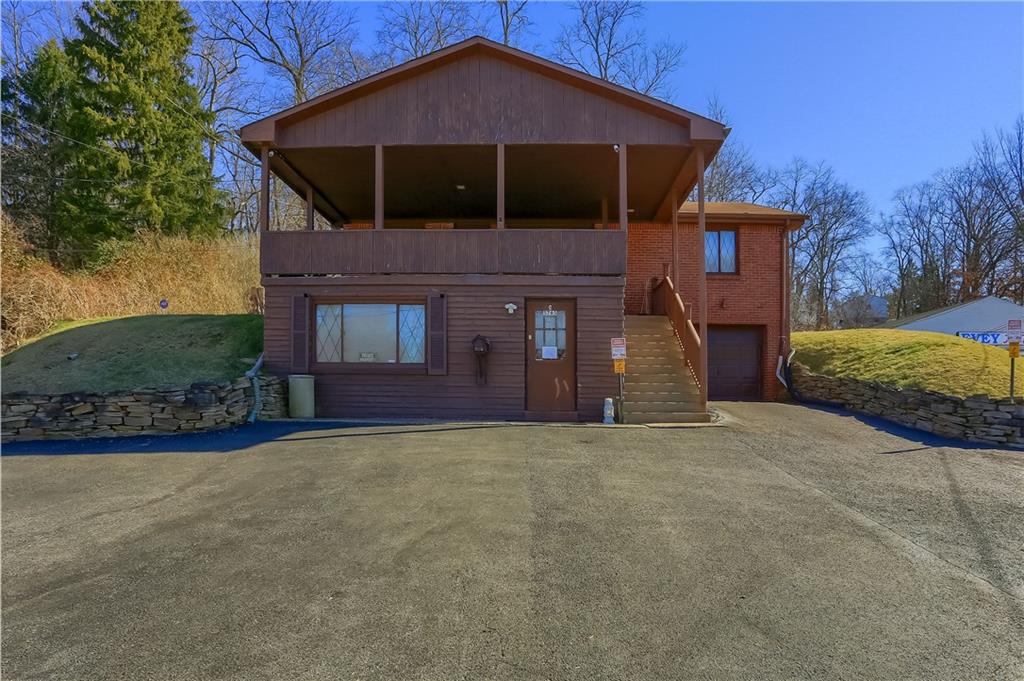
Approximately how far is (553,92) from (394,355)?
6.19m

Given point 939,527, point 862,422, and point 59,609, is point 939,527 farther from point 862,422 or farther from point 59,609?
point 59,609

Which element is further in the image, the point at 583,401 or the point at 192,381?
the point at 583,401

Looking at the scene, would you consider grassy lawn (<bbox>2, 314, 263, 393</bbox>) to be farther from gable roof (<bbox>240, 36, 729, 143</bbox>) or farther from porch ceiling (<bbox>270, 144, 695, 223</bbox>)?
gable roof (<bbox>240, 36, 729, 143</bbox>)

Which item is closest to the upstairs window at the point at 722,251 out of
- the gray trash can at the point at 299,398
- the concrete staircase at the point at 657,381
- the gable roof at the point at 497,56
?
the concrete staircase at the point at 657,381

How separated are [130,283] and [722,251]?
57.2 feet

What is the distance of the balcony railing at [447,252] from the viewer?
9.82 metres

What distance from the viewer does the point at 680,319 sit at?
1139cm

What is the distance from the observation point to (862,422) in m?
9.74

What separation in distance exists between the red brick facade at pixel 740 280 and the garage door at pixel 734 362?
0.69 feet

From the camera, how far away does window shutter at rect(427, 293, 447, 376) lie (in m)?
9.75

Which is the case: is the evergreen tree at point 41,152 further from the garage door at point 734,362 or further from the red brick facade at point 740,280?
the garage door at point 734,362

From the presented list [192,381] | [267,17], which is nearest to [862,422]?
[192,381]

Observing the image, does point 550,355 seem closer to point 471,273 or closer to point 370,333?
point 471,273

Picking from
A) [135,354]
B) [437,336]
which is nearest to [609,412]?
[437,336]
